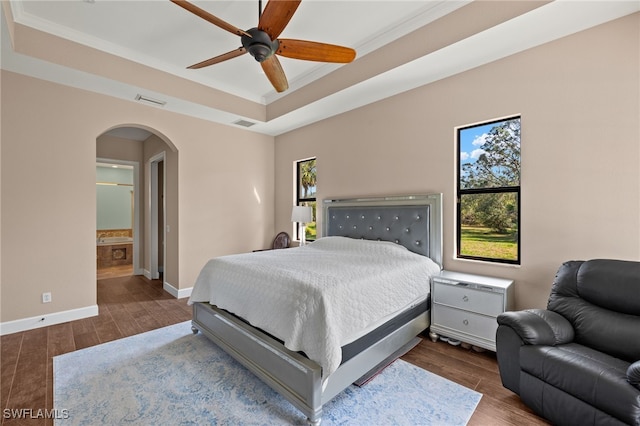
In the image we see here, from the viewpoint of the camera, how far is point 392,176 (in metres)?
3.70

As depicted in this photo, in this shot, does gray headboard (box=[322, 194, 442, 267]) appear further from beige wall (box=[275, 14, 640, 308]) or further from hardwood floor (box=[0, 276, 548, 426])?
hardwood floor (box=[0, 276, 548, 426])

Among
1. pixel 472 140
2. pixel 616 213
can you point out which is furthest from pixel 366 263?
pixel 616 213

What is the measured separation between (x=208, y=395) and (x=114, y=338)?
1.63 meters

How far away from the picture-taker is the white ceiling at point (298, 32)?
2377 millimetres

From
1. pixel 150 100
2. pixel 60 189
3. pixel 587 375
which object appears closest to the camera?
pixel 587 375

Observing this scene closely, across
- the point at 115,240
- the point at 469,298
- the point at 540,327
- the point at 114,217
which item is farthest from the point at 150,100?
the point at 114,217

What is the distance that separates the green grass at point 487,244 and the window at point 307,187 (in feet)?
8.28

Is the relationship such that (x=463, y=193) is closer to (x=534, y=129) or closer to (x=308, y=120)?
(x=534, y=129)

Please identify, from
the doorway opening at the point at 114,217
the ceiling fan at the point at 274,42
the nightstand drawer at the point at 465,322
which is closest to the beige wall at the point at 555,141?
the nightstand drawer at the point at 465,322

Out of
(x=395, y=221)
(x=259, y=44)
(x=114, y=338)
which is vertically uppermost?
(x=259, y=44)

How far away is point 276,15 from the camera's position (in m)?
1.83

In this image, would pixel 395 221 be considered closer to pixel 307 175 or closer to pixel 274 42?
pixel 307 175

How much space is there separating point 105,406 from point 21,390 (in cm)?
77

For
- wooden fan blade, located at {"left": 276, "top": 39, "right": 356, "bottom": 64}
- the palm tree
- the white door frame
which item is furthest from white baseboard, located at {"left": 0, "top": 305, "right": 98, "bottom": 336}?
wooden fan blade, located at {"left": 276, "top": 39, "right": 356, "bottom": 64}
